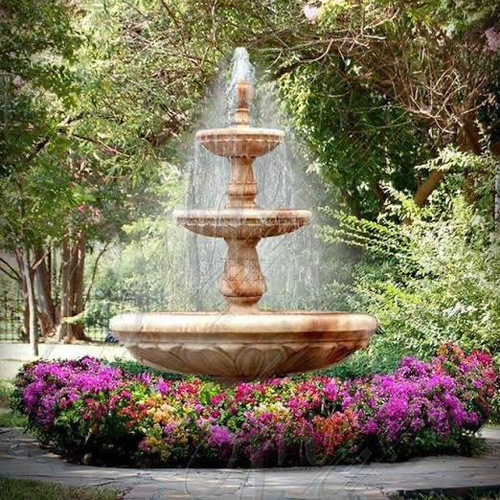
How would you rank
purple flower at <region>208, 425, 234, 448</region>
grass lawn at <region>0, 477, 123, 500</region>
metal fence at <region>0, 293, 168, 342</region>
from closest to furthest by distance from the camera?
grass lawn at <region>0, 477, 123, 500</region>
purple flower at <region>208, 425, 234, 448</region>
metal fence at <region>0, 293, 168, 342</region>

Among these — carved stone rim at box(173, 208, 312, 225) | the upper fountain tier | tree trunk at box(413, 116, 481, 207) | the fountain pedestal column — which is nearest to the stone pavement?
the fountain pedestal column

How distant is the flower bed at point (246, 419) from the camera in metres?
7.36

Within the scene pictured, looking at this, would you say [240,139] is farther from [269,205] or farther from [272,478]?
[269,205]

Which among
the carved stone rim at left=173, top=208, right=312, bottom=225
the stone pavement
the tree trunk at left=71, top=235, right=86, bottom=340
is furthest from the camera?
the tree trunk at left=71, top=235, right=86, bottom=340

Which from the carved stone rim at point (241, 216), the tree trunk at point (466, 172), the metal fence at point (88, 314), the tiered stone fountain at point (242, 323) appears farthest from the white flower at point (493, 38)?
the metal fence at point (88, 314)

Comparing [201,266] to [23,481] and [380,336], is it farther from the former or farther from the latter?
[23,481]

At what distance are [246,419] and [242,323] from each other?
629mm

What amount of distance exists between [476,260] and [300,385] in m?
3.19

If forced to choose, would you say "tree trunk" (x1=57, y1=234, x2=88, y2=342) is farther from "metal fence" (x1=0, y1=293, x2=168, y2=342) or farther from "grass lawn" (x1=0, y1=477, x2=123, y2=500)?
"grass lawn" (x1=0, y1=477, x2=123, y2=500)

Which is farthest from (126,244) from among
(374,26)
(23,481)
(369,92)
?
(23,481)

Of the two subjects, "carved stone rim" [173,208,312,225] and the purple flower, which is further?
"carved stone rim" [173,208,312,225]

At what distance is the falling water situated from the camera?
12.3 metres

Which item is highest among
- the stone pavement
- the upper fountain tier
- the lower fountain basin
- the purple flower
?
the upper fountain tier

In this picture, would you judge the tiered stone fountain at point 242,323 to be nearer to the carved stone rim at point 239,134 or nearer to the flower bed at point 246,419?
the carved stone rim at point 239,134
